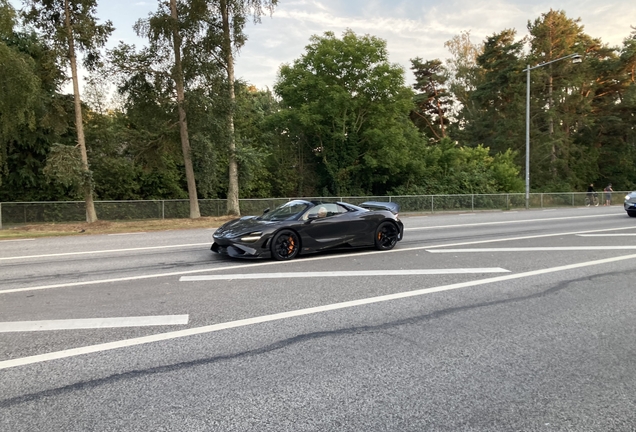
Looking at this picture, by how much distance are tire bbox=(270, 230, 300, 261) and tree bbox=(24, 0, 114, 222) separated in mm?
13757

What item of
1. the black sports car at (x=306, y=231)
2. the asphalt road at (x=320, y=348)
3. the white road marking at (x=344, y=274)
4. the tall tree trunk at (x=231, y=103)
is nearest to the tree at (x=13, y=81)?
the tall tree trunk at (x=231, y=103)

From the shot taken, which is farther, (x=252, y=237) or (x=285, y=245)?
(x=285, y=245)

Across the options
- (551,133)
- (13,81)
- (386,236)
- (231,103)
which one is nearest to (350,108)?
(231,103)

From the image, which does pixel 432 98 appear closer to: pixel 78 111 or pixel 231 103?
pixel 231 103

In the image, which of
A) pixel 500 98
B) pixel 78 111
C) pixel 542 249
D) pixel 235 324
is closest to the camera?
pixel 235 324

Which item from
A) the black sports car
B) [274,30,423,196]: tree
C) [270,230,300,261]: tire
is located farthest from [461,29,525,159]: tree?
[270,230,300,261]: tire

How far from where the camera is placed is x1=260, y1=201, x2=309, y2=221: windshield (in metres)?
9.47

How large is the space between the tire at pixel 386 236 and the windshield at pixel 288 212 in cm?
191

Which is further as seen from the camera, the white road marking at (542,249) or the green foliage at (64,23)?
the green foliage at (64,23)

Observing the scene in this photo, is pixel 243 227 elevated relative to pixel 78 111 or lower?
lower

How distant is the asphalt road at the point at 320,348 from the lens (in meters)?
2.98

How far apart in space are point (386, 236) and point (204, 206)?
14630mm

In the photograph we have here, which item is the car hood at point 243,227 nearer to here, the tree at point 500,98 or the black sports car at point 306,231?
the black sports car at point 306,231

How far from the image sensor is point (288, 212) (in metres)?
9.73
